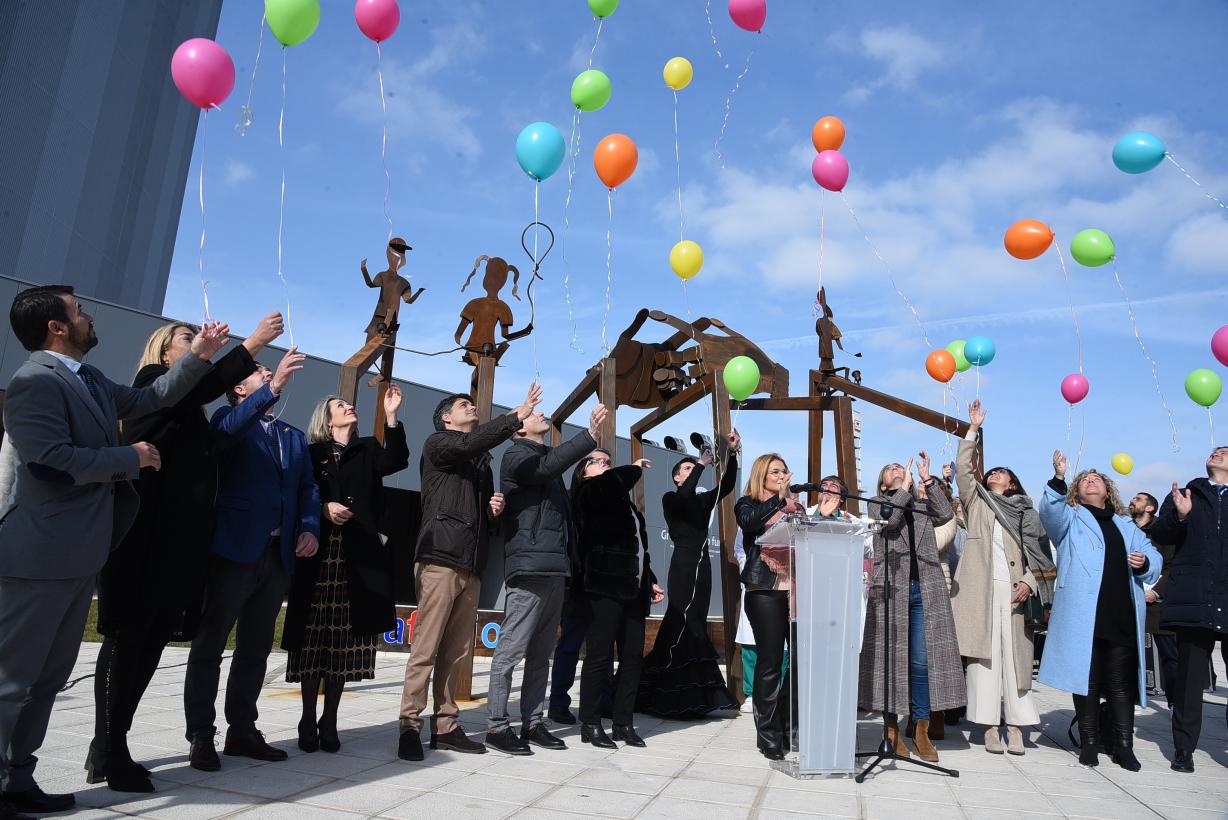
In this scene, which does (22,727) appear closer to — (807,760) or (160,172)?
(807,760)

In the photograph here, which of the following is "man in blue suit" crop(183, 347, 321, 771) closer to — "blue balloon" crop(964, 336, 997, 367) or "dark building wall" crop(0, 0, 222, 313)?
"blue balloon" crop(964, 336, 997, 367)

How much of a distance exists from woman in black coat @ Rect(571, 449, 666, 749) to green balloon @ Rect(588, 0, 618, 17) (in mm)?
3746

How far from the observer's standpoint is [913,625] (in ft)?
15.5

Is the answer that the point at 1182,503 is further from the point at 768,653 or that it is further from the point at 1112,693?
the point at 768,653

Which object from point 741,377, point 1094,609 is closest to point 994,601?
point 1094,609

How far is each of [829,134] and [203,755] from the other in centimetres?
654

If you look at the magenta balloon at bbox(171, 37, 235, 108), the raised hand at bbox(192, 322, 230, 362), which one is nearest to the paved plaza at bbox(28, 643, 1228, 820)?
the raised hand at bbox(192, 322, 230, 362)

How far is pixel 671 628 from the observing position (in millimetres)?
5707

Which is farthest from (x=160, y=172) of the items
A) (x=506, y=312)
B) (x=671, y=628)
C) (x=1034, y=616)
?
(x=1034, y=616)

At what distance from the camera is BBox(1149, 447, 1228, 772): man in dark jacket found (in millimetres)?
4586

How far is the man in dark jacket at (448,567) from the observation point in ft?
13.0

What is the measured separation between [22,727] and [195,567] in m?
0.73

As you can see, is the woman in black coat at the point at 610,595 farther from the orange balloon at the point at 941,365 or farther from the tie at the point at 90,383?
the orange balloon at the point at 941,365

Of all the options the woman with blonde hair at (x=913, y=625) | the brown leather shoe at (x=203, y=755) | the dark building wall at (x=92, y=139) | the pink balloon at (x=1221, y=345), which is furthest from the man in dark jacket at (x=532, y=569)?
the dark building wall at (x=92, y=139)
